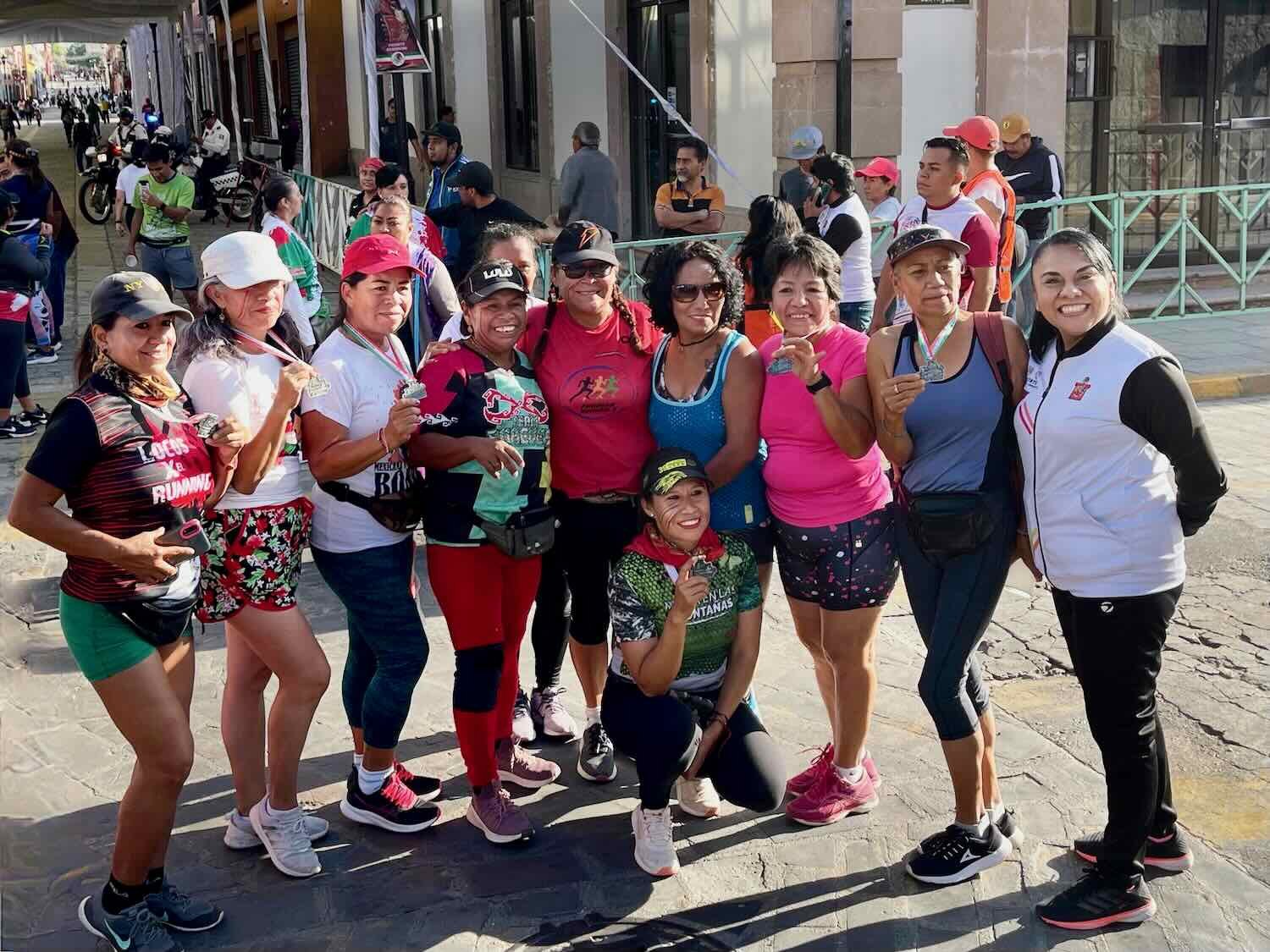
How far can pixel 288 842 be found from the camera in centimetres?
419

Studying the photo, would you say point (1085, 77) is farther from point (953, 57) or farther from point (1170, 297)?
point (1170, 297)

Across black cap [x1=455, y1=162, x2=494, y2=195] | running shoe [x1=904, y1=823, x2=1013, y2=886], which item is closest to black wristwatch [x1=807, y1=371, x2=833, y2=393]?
running shoe [x1=904, y1=823, x2=1013, y2=886]

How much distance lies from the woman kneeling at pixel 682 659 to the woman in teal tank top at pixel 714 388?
5.9 inches

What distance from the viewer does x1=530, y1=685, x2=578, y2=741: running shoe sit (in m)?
5.09

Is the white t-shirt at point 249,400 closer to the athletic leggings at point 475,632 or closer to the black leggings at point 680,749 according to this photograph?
the athletic leggings at point 475,632

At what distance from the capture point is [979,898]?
12.9 feet

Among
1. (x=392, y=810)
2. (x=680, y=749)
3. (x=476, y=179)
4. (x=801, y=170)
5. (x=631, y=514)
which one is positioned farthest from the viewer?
(x=801, y=170)

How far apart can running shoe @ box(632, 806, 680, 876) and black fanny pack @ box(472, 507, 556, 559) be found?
0.85m

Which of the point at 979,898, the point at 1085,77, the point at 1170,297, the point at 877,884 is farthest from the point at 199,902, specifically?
the point at 1085,77


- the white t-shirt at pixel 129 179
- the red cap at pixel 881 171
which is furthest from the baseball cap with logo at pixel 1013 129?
the white t-shirt at pixel 129 179

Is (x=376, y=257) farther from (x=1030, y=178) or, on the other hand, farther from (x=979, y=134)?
(x=1030, y=178)

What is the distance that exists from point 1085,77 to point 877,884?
11867 mm

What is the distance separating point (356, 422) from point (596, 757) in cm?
148

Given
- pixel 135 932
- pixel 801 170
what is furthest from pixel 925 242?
pixel 801 170
